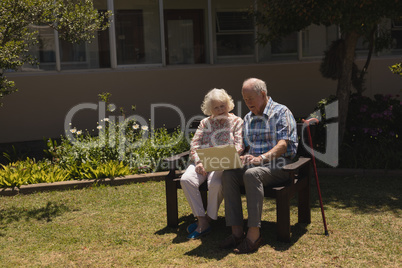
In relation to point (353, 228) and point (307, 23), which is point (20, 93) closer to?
point (307, 23)

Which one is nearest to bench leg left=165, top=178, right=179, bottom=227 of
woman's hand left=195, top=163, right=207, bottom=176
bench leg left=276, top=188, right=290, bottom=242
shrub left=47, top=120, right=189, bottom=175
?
woman's hand left=195, top=163, right=207, bottom=176

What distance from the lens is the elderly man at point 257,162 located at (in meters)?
4.54

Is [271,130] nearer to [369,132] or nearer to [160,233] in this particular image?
[160,233]

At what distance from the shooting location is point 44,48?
32.3 ft

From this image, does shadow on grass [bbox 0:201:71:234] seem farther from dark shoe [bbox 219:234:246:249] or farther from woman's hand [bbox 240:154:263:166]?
woman's hand [bbox 240:154:263:166]

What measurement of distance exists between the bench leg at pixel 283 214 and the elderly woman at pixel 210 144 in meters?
0.58

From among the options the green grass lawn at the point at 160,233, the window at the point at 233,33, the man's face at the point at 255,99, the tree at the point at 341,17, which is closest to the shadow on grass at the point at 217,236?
the green grass lawn at the point at 160,233

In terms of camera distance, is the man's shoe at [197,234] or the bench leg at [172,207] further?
the bench leg at [172,207]

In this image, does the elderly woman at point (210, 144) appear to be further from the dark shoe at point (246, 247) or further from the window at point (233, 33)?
the window at point (233, 33)

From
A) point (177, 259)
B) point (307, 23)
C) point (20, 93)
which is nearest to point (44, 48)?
point (20, 93)

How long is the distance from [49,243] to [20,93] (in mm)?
5450

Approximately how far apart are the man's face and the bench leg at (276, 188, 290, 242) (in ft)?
2.66

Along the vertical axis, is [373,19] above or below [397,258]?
above

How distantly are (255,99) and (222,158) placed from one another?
672mm
